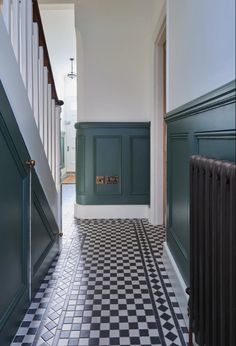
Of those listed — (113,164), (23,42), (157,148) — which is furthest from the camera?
(113,164)

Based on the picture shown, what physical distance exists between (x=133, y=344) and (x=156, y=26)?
297 cm

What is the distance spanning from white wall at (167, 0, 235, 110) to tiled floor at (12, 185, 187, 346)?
48.2 inches

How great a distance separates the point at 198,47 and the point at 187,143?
0.53 meters

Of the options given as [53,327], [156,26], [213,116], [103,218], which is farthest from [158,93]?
[53,327]

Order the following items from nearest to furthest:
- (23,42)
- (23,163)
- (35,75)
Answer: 1. (23,163)
2. (23,42)
3. (35,75)

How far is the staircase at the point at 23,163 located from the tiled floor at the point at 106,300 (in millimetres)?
132

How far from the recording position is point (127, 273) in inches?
95.1

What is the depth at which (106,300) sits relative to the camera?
200 cm

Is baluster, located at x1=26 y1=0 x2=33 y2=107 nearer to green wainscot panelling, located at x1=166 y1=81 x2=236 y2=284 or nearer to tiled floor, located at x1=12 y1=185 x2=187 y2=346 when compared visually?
green wainscot panelling, located at x1=166 y1=81 x2=236 y2=284

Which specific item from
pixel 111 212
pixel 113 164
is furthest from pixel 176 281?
pixel 113 164

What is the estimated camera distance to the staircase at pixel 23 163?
1.51m

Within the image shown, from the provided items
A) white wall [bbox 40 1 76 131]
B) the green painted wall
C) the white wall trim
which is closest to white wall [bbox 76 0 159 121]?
the white wall trim

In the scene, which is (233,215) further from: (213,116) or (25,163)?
(25,163)

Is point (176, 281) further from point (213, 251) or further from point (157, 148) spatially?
point (157, 148)
